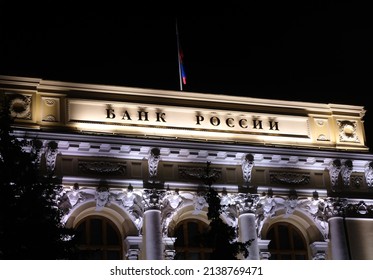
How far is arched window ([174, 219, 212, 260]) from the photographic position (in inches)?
1239

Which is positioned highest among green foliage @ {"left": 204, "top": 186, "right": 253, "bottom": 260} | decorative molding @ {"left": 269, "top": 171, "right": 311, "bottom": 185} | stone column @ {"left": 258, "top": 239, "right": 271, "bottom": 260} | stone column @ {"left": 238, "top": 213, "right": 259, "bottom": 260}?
decorative molding @ {"left": 269, "top": 171, "right": 311, "bottom": 185}

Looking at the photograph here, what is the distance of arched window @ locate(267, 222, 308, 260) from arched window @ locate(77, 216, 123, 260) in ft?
20.5

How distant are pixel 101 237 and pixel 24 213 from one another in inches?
298

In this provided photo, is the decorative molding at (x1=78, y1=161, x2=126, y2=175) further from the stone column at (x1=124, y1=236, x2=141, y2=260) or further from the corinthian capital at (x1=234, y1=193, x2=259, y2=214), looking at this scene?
the corinthian capital at (x1=234, y1=193, x2=259, y2=214)

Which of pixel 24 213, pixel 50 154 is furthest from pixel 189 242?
pixel 24 213

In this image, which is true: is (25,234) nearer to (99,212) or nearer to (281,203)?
(99,212)

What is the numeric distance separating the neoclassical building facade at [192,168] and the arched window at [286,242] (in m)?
0.04

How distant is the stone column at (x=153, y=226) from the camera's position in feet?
97.9

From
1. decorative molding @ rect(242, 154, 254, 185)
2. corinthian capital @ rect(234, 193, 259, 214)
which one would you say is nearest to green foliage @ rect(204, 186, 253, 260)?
corinthian capital @ rect(234, 193, 259, 214)

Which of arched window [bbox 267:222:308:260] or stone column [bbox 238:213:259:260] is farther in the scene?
arched window [bbox 267:222:308:260]

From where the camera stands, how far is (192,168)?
31.6m

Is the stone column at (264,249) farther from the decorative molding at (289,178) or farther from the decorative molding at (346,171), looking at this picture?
the decorative molding at (346,171)

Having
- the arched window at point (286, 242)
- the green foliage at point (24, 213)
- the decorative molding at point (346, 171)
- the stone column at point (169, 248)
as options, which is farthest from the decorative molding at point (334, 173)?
the green foliage at point (24, 213)
